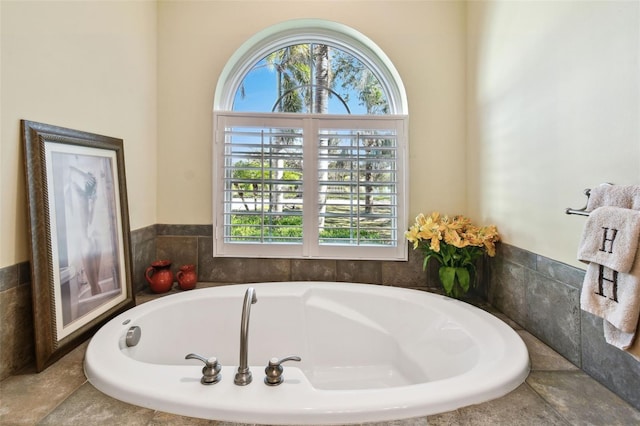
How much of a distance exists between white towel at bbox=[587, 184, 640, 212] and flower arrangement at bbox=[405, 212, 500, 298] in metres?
0.66

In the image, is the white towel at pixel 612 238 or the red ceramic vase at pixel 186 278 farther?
the red ceramic vase at pixel 186 278

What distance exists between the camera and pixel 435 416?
79cm

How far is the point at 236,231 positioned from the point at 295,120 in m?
0.84

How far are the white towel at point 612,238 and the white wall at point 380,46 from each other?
3.59ft

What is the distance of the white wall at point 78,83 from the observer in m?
1.02

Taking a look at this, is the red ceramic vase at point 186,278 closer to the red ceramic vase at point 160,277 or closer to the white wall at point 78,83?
the red ceramic vase at point 160,277

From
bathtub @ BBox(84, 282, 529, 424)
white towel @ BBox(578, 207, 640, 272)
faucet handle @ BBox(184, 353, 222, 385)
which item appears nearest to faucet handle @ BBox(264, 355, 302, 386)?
bathtub @ BBox(84, 282, 529, 424)

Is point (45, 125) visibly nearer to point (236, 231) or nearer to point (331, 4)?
point (236, 231)

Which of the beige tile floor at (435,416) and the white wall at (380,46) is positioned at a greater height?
the white wall at (380,46)

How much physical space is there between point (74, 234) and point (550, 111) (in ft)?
6.69

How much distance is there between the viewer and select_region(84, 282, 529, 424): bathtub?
2.63 ft

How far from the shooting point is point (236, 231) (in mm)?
1984

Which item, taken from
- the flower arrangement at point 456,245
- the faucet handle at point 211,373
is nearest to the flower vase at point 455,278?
the flower arrangement at point 456,245

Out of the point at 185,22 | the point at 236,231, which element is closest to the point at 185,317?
the point at 236,231
